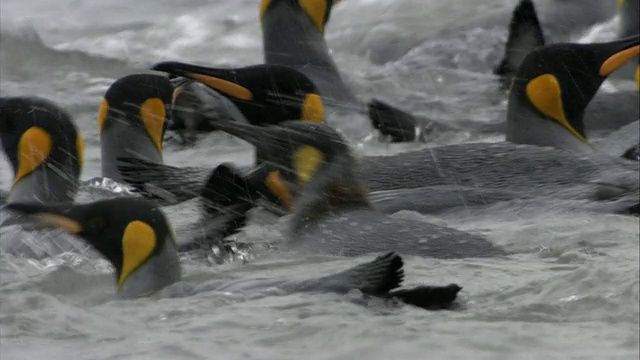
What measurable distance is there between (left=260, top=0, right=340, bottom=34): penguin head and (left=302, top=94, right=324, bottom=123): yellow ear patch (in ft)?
7.39

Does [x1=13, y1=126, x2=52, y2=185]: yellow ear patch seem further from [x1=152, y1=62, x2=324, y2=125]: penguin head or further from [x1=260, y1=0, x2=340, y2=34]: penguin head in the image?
[x1=260, y1=0, x2=340, y2=34]: penguin head

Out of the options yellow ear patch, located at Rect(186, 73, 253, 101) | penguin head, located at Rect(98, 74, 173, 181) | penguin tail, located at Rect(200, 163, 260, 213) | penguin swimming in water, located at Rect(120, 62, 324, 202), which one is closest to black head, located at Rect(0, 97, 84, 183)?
penguin swimming in water, located at Rect(120, 62, 324, 202)

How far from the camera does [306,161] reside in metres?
6.04

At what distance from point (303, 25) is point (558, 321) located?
489 cm

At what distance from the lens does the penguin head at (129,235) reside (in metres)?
5.31

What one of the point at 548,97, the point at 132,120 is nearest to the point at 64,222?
the point at 132,120

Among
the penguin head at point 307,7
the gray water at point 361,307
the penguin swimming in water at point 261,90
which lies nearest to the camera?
the gray water at point 361,307

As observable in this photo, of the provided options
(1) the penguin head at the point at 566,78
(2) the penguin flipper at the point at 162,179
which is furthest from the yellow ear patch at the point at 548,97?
(2) the penguin flipper at the point at 162,179

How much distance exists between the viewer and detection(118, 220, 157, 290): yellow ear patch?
5.32m

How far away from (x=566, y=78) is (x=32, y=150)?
2.61 meters

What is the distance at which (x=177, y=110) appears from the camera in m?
9.27

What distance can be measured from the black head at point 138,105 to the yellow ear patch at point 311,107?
686 mm

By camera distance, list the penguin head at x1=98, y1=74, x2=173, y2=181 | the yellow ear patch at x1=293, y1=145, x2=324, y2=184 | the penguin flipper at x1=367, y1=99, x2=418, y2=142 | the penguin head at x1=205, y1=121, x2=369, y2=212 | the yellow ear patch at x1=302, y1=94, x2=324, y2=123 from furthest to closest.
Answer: the penguin flipper at x1=367, y1=99, x2=418, y2=142
the penguin head at x1=98, y1=74, x2=173, y2=181
the yellow ear patch at x1=302, y1=94, x2=324, y2=123
the yellow ear patch at x1=293, y1=145, x2=324, y2=184
the penguin head at x1=205, y1=121, x2=369, y2=212

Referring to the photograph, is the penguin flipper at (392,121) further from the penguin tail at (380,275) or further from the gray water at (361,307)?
the penguin tail at (380,275)
